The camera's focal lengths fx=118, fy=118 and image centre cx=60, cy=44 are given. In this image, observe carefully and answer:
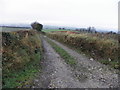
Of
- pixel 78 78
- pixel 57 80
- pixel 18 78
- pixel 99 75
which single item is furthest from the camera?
pixel 99 75

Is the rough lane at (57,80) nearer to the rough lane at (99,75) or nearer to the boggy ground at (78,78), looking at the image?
the boggy ground at (78,78)

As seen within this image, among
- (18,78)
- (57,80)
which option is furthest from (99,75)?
(18,78)

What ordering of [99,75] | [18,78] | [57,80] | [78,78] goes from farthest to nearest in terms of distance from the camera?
[99,75] < [78,78] < [57,80] < [18,78]

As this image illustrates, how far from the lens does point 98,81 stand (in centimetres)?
720

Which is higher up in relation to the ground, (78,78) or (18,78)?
(18,78)

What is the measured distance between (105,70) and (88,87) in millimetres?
3262

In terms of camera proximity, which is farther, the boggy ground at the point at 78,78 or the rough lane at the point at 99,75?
the rough lane at the point at 99,75

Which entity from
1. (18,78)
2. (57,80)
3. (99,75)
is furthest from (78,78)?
(18,78)

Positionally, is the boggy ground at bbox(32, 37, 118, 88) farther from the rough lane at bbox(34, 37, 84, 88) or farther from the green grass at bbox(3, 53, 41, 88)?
the green grass at bbox(3, 53, 41, 88)

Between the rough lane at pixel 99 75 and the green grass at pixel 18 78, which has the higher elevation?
the green grass at pixel 18 78

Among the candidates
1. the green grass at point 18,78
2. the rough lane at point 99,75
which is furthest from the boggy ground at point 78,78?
the green grass at point 18,78

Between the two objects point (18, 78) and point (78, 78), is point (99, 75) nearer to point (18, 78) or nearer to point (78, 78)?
point (78, 78)

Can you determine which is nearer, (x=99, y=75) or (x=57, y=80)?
(x=57, y=80)

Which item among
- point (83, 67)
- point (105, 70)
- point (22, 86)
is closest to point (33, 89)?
point (22, 86)
